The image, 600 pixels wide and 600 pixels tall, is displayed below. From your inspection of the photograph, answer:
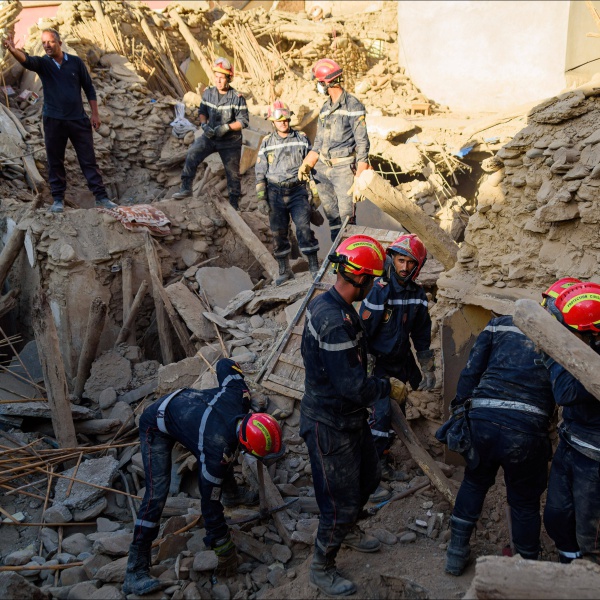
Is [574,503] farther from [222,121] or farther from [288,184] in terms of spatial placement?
[222,121]

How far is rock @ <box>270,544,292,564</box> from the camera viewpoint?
4.54 meters

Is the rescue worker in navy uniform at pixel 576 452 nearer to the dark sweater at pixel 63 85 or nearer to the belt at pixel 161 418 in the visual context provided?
the belt at pixel 161 418

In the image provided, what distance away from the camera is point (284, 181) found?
24.7 ft

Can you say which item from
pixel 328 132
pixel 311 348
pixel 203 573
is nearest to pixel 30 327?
pixel 328 132

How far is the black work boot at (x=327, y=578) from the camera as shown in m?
3.85

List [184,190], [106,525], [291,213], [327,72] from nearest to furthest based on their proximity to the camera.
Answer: [106,525] < [327,72] < [291,213] < [184,190]

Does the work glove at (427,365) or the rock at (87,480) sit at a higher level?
the work glove at (427,365)

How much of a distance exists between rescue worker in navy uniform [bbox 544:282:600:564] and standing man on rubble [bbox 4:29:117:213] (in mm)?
6546

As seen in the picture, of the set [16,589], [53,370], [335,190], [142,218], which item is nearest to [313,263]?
[335,190]

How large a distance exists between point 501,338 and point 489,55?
12112 mm

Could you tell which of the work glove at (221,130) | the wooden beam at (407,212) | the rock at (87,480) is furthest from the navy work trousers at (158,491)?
the work glove at (221,130)

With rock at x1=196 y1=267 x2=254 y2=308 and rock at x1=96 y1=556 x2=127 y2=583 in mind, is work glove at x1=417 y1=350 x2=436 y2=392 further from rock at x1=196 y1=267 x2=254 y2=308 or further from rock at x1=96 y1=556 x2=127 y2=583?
rock at x1=196 y1=267 x2=254 y2=308

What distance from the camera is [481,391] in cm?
382

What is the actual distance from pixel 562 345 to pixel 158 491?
2863 millimetres
